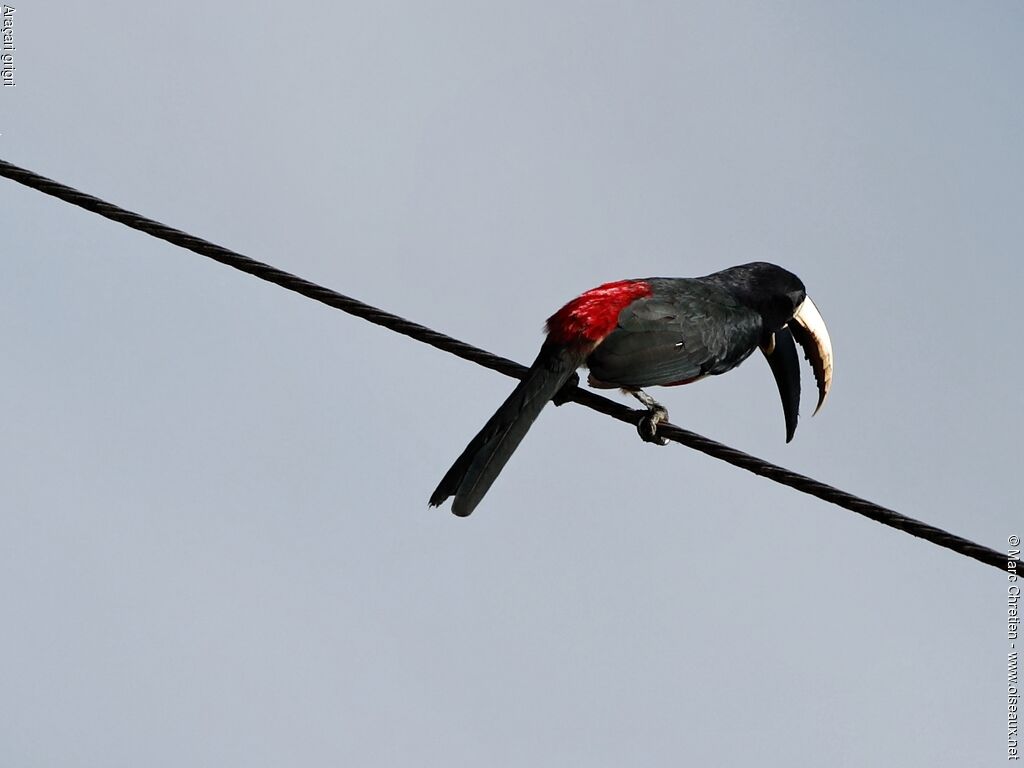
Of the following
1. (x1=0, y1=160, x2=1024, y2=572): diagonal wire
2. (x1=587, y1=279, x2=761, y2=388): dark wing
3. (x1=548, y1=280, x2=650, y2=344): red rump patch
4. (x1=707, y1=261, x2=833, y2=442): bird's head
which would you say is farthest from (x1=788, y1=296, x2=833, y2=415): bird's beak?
(x1=0, y1=160, x2=1024, y2=572): diagonal wire

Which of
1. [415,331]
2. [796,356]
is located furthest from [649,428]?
[796,356]

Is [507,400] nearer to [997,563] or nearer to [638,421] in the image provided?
[638,421]

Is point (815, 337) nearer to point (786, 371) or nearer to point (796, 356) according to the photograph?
point (796, 356)

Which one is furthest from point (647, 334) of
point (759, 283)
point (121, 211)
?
point (121, 211)

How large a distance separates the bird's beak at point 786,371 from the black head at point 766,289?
0.35 ft

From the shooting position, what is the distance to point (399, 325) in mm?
5320

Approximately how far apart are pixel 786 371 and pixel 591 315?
206cm

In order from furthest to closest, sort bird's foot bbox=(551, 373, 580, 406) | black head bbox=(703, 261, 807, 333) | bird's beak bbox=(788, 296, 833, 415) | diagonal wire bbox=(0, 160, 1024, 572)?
bird's beak bbox=(788, 296, 833, 415)
black head bbox=(703, 261, 807, 333)
bird's foot bbox=(551, 373, 580, 406)
diagonal wire bbox=(0, 160, 1024, 572)

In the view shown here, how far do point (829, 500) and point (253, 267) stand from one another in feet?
7.16

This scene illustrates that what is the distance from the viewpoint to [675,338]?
708 centimetres

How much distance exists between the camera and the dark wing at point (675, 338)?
264 inches

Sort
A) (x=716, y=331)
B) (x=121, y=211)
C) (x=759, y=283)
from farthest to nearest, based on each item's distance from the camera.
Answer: (x=759, y=283) < (x=716, y=331) < (x=121, y=211)

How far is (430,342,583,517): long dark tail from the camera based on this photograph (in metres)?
6.17

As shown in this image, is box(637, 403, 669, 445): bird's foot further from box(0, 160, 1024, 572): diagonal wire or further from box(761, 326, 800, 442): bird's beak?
box(761, 326, 800, 442): bird's beak
